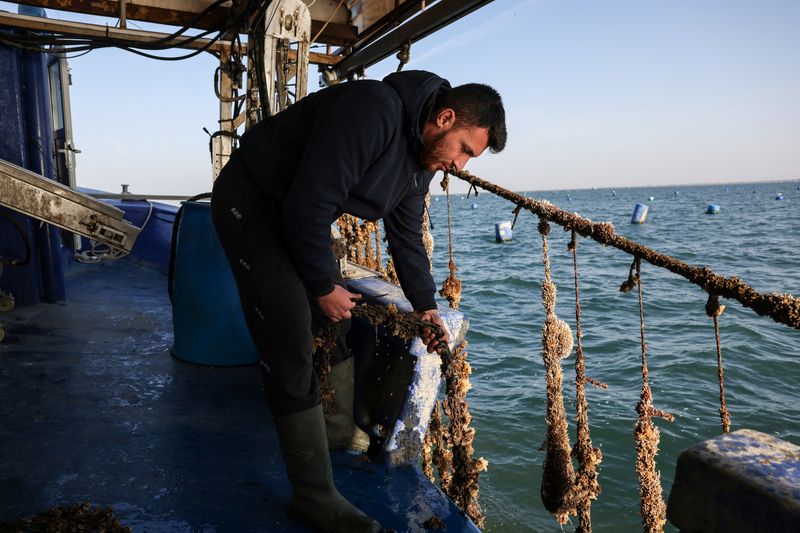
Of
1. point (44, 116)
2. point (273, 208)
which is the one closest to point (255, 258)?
point (273, 208)

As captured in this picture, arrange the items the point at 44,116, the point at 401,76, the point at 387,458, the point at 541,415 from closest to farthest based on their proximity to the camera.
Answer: the point at 401,76 → the point at 387,458 → the point at 44,116 → the point at 541,415

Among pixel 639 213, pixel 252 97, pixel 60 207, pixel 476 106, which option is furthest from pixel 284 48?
pixel 639 213

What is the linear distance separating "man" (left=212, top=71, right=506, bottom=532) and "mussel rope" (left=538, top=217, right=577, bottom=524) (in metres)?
0.82

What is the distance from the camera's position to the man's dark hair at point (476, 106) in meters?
2.21

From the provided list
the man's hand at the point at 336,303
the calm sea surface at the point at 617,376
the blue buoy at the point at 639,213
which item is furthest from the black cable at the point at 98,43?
the blue buoy at the point at 639,213

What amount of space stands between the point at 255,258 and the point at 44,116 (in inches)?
205

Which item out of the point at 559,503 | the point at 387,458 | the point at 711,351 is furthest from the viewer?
the point at 711,351

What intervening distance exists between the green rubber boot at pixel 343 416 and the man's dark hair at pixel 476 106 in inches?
65.9

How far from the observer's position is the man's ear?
2.24 m

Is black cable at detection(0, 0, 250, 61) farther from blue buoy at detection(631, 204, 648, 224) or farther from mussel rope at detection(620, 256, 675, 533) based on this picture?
blue buoy at detection(631, 204, 648, 224)

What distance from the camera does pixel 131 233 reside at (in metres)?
4.68

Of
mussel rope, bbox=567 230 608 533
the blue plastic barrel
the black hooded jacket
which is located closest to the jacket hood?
the black hooded jacket

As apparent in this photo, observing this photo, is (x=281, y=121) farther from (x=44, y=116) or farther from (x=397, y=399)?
(x=44, y=116)

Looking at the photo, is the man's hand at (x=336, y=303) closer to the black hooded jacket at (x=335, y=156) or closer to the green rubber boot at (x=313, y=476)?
the black hooded jacket at (x=335, y=156)
